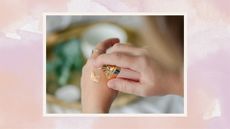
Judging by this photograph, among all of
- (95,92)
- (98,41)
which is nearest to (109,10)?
(98,41)

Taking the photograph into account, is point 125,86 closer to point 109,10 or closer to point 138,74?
point 138,74

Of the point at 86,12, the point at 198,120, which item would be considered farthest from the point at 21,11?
the point at 198,120

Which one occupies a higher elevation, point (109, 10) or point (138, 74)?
point (109, 10)

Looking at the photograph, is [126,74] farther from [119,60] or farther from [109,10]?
[109,10]

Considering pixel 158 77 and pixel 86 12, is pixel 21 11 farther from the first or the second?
pixel 158 77

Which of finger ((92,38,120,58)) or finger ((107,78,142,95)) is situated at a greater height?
finger ((92,38,120,58))

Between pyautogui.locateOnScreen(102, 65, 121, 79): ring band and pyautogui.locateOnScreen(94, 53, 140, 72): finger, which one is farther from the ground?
pyautogui.locateOnScreen(94, 53, 140, 72): finger

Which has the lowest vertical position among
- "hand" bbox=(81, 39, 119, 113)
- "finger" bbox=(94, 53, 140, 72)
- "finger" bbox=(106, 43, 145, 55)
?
"hand" bbox=(81, 39, 119, 113)
